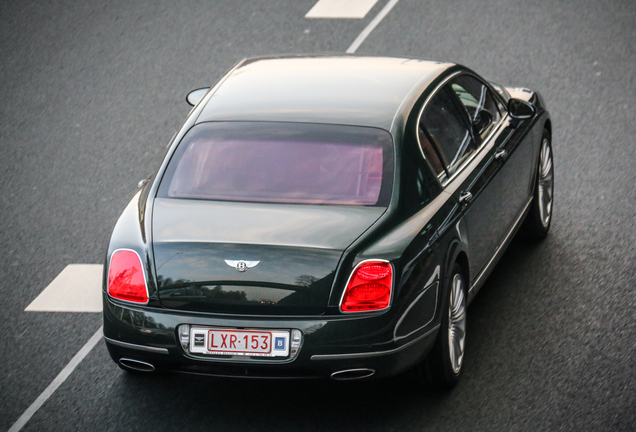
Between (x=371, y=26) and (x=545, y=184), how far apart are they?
18.4 ft

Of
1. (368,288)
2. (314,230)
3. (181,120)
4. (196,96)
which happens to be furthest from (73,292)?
(181,120)

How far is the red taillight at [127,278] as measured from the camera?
4945 millimetres

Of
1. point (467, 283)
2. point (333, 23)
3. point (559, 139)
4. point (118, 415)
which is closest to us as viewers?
point (118, 415)

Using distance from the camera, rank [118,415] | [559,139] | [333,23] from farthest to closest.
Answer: [333,23] → [559,139] → [118,415]

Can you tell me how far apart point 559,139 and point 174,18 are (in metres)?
6.04

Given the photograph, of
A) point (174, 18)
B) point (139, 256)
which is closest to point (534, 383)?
point (139, 256)

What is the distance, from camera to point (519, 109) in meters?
6.89

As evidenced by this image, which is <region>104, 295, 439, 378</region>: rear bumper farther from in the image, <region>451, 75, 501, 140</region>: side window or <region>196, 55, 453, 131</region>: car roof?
<region>451, 75, 501, 140</region>: side window

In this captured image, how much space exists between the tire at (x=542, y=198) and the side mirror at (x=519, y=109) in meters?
0.63

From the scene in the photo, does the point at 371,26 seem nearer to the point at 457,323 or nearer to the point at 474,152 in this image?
the point at 474,152

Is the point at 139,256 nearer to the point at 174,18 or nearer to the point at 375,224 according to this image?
the point at 375,224

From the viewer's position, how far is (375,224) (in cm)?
501

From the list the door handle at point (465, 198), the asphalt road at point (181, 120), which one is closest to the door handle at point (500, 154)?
the door handle at point (465, 198)

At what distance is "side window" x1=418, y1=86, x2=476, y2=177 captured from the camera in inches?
223
